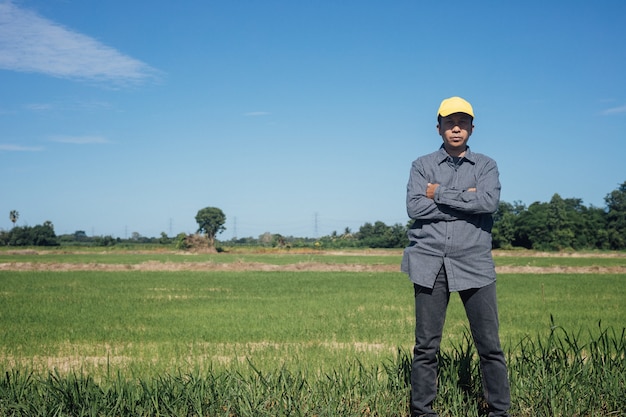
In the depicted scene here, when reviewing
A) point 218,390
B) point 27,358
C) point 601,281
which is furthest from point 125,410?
point 601,281

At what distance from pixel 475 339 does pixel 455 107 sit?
1.44 metres

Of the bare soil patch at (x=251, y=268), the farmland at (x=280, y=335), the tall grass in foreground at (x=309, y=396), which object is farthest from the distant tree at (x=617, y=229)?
the tall grass in foreground at (x=309, y=396)

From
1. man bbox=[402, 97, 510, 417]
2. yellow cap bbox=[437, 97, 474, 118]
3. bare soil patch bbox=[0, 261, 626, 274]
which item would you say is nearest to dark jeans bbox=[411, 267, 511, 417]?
man bbox=[402, 97, 510, 417]

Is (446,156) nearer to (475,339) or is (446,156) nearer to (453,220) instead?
(453,220)

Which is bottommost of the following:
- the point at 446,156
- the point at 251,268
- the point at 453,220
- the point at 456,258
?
the point at 251,268

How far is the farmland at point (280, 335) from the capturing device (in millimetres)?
3857

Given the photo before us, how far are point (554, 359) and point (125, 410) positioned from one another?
3.16 meters

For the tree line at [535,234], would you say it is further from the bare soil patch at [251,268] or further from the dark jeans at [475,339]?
the dark jeans at [475,339]

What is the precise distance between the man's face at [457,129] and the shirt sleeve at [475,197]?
0.29 metres

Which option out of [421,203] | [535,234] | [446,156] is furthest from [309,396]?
[535,234]

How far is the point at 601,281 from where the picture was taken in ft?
68.0

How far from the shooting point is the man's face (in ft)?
11.4

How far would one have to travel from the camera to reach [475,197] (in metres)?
3.33

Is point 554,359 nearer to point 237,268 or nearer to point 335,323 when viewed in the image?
point 335,323
